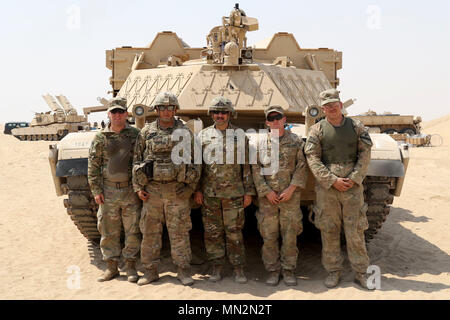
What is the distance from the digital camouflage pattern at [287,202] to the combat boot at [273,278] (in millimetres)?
108

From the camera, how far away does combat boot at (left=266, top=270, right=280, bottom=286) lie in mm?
4770

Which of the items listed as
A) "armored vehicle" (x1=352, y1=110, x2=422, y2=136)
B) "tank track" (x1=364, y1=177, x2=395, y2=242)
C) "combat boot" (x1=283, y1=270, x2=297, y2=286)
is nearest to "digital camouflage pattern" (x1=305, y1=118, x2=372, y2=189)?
"tank track" (x1=364, y1=177, x2=395, y2=242)

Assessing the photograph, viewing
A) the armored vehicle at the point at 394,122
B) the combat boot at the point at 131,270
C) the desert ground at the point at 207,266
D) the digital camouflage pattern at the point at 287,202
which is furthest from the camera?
the armored vehicle at the point at 394,122

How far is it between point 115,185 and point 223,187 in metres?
1.13

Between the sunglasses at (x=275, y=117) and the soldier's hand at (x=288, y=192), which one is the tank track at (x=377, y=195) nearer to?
the soldier's hand at (x=288, y=192)

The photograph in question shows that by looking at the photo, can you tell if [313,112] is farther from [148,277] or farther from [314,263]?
[148,277]

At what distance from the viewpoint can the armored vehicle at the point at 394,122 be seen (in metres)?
27.5

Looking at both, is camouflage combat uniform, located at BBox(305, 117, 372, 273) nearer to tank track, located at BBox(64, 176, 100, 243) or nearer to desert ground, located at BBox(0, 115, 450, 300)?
desert ground, located at BBox(0, 115, 450, 300)

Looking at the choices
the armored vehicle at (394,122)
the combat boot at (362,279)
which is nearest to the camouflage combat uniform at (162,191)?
the combat boot at (362,279)

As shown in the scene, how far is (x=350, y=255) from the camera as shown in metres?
4.64

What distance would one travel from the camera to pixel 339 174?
4523 mm
